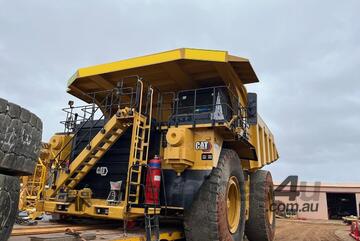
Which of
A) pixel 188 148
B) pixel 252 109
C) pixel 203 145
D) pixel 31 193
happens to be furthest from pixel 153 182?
pixel 252 109

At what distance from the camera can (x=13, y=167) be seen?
8.68 feet

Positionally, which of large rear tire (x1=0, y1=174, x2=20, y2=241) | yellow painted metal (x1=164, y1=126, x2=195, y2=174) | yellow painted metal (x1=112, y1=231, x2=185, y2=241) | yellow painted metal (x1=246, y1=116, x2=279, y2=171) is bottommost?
yellow painted metal (x1=112, y1=231, x2=185, y2=241)

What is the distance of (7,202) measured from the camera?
2.64m

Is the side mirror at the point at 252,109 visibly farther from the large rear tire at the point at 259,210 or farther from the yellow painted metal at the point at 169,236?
the yellow painted metal at the point at 169,236

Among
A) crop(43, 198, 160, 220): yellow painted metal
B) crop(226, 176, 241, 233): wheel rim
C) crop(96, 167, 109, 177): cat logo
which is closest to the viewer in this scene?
crop(43, 198, 160, 220): yellow painted metal

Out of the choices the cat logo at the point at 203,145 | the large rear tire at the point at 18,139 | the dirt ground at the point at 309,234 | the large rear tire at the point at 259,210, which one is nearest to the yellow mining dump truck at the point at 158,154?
the cat logo at the point at 203,145

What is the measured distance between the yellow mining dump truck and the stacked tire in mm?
2578

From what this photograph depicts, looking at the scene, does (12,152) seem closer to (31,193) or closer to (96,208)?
(96,208)

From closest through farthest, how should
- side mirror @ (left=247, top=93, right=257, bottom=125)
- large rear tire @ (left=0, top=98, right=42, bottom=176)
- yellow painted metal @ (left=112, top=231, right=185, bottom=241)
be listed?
1. large rear tire @ (left=0, top=98, right=42, bottom=176)
2. yellow painted metal @ (left=112, top=231, right=185, bottom=241)
3. side mirror @ (left=247, top=93, right=257, bottom=125)

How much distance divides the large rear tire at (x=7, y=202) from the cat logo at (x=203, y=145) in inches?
144

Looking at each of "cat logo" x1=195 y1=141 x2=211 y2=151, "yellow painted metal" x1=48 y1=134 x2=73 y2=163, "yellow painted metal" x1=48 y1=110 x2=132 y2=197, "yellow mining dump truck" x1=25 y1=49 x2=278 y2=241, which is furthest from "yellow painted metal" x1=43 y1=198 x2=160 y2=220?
"cat logo" x1=195 y1=141 x2=211 y2=151

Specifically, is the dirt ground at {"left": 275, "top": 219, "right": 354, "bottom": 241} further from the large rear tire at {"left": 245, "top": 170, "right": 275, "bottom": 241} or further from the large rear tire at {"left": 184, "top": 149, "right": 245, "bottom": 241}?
the large rear tire at {"left": 184, "top": 149, "right": 245, "bottom": 241}

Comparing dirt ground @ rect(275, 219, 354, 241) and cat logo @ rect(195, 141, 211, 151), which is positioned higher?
cat logo @ rect(195, 141, 211, 151)

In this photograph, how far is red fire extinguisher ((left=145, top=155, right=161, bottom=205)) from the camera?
5473 mm
